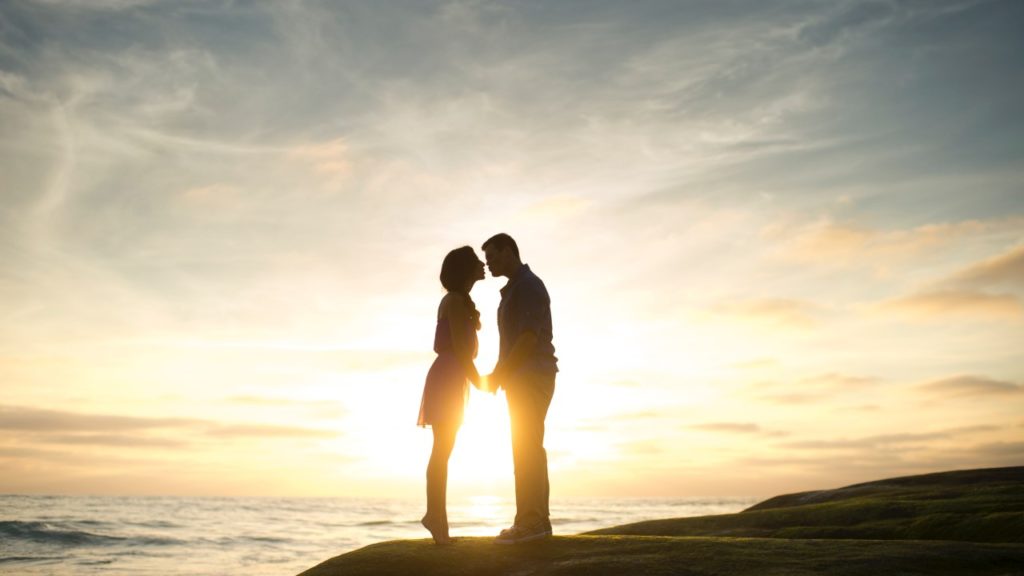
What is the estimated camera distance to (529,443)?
38.2ft

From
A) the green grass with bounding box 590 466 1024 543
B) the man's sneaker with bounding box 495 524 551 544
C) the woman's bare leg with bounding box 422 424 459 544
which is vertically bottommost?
the green grass with bounding box 590 466 1024 543

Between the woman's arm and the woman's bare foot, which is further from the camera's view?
the woman's bare foot

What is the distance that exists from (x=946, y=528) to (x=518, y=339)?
16.4m

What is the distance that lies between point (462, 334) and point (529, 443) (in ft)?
6.29

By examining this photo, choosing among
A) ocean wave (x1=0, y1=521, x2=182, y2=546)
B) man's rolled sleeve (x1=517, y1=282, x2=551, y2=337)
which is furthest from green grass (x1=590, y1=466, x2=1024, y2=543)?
ocean wave (x1=0, y1=521, x2=182, y2=546)

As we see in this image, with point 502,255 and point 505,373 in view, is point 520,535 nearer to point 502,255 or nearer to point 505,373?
point 505,373

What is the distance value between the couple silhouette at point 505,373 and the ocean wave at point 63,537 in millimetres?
47185

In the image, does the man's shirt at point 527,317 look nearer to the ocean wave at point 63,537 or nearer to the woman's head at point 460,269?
the woman's head at point 460,269

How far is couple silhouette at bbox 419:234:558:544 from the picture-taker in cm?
1164

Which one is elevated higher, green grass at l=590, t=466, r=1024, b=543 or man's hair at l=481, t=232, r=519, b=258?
man's hair at l=481, t=232, r=519, b=258

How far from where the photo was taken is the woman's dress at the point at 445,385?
11.8 m

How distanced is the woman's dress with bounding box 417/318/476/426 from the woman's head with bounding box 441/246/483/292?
580mm

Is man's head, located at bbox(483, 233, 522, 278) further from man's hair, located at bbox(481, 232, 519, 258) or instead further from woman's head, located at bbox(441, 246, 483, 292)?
woman's head, located at bbox(441, 246, 483, 292)

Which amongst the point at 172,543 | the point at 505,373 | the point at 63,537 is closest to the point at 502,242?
the point at 505,373
